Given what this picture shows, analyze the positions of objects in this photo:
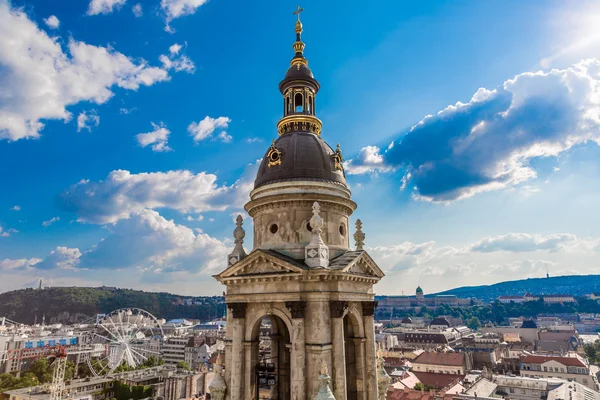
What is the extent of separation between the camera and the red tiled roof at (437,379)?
93.0 metres

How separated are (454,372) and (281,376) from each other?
4101 inches

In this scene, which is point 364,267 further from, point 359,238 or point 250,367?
point 250,367

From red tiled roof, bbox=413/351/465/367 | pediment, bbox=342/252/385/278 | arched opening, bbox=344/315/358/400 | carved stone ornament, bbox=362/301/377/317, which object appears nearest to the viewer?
pediment, bbox=342/252/385/278

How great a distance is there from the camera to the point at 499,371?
11862 cm

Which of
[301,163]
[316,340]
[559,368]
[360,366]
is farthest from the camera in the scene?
[559,368]

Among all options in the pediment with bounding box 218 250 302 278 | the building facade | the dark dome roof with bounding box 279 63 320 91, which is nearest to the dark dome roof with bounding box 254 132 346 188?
the dark dome roof with bounding box 279 63 320 91

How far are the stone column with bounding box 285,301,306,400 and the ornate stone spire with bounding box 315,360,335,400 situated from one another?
1126 millimetres

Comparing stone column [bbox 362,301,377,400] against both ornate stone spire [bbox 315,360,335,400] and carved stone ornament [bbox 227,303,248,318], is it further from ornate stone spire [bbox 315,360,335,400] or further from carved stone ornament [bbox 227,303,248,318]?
carved stone ornament [bbox 227,303,248,318]

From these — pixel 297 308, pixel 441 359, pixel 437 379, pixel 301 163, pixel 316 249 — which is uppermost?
pixel 301 163

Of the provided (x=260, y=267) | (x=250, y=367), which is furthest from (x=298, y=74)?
(x=250, y=367)

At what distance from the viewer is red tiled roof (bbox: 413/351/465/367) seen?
11562cm

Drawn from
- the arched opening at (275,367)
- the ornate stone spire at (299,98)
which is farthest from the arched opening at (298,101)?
the arched opening at (275,367)

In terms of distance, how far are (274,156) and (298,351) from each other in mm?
11410

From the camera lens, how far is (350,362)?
81.5 ft
